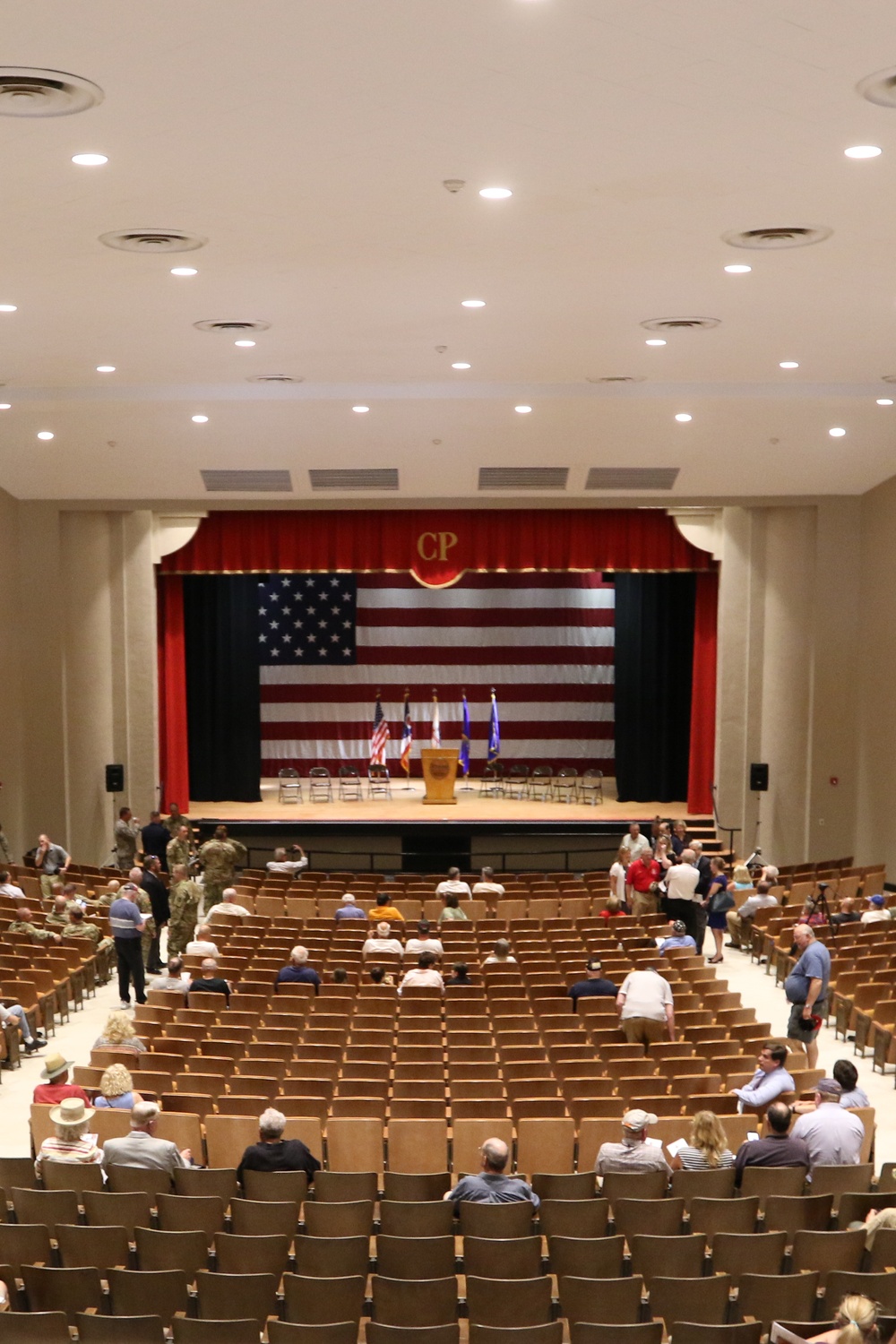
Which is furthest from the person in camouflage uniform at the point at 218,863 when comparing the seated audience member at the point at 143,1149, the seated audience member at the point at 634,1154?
the seated audience member at the point at 634,1154

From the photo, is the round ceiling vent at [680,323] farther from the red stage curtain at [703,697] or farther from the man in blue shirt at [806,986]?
the red stage curtain at [703,697]

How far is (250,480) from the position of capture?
20875 millimetres

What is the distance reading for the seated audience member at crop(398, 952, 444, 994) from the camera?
11609mm

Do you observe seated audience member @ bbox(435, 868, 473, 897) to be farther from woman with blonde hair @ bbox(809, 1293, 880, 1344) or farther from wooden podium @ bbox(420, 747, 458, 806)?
woman with blonde hair @ bbox(809, 1293, 880, 1344)

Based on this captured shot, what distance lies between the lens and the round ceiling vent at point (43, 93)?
6785 millimetres

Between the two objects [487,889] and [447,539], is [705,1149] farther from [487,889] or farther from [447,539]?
[447,539]

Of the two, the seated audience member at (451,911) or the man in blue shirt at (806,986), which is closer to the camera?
the man in blue shirt at (806,986)

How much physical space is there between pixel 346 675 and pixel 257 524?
20.3ft

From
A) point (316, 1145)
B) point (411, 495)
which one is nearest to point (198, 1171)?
point (316, 1145)

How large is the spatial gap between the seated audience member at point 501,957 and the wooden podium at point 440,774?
12.4 meters

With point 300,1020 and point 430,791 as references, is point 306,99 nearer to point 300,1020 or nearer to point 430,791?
point 300,1020

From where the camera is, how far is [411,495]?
2159 centimetres

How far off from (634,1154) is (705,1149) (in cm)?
41

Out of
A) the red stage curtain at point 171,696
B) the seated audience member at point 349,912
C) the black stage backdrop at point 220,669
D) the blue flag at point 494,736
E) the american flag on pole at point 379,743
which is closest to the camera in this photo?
the seated audience member at point 349,912
